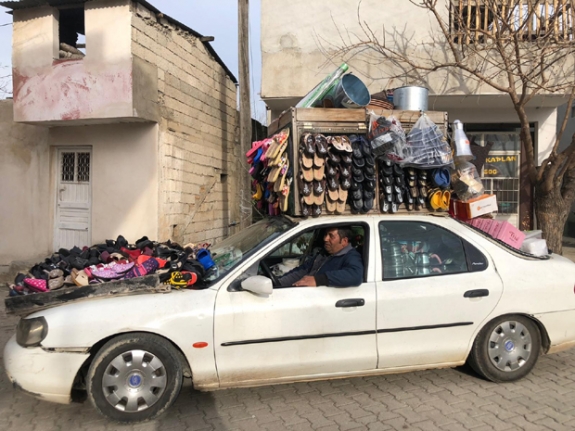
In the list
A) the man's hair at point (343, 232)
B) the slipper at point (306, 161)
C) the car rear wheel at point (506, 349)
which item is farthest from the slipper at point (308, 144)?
the car rear wheel at point (506, 349)

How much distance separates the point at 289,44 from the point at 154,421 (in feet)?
21.5

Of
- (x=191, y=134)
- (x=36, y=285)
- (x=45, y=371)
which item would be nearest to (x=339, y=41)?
(x=191, y=134)

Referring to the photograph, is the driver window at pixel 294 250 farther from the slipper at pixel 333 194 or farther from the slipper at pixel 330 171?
the slipper at pixel 330 171

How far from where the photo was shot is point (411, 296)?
3438 mm

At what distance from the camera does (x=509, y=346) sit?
3.68m

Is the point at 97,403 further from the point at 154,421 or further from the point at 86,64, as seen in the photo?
the point at 86,64

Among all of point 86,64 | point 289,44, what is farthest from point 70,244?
point 289,44

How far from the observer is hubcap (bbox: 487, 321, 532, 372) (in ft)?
12.0

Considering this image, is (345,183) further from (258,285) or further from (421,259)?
(258,285)

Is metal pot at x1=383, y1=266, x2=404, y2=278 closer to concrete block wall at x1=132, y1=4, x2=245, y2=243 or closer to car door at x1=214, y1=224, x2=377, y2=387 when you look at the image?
car door at x1=214, y1=224, x2=377, y2=387

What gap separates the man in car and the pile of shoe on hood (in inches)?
27.1

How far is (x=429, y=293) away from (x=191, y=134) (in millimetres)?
6614

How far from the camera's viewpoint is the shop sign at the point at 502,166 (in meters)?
9.01

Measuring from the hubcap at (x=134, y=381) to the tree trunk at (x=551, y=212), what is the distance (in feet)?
20.2
